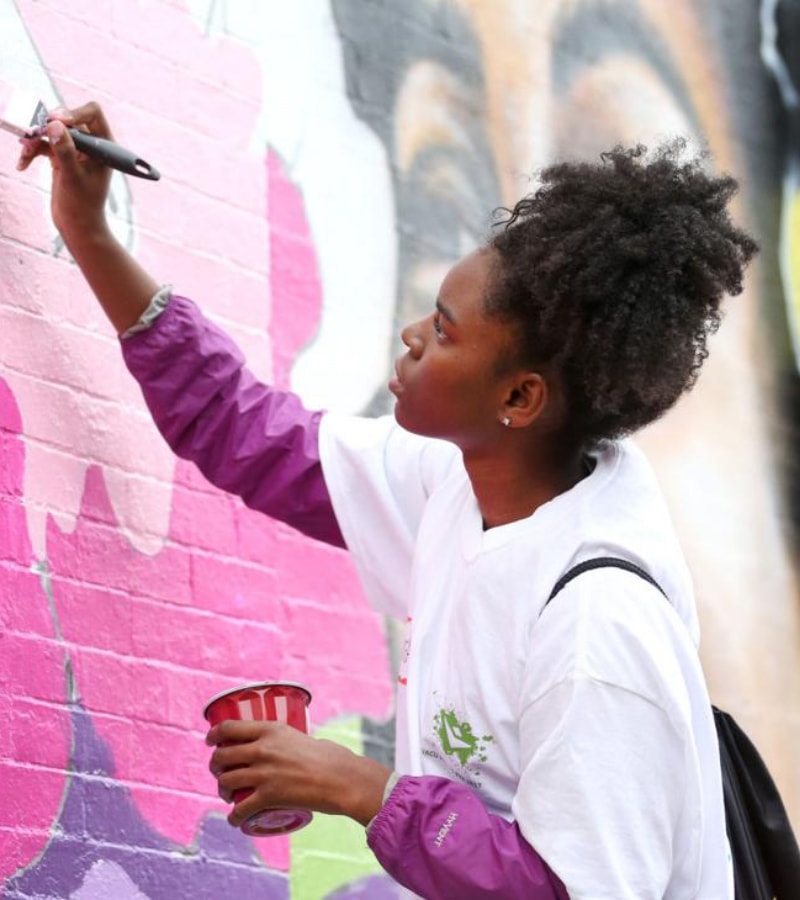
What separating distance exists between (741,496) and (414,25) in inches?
63.7

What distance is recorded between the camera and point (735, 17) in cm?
507

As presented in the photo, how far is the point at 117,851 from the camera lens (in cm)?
299

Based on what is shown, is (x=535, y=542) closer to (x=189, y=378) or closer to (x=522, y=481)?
(x=522, y=481)

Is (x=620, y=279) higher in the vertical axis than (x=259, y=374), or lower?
lower

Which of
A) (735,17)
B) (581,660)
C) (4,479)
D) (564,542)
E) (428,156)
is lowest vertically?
(581,660)

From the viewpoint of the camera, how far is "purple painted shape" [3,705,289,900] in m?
2.89

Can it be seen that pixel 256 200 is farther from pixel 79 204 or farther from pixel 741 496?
pixel 741 496

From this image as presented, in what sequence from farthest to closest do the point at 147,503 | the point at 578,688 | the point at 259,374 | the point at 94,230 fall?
the point at 259,374, the point at 147,503, the point at 94,230, the point at 578,688

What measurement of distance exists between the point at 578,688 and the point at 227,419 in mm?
892

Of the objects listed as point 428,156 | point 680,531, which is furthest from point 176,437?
point 680,531

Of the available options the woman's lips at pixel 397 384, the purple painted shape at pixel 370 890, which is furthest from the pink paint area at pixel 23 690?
the purple painted shape at pixel 370 890

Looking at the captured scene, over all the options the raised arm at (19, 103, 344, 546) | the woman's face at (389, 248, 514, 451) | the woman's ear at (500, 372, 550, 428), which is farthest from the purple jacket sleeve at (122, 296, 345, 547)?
the woman's ear at (500, 372, 550, 428)

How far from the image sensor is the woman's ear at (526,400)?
262 cm

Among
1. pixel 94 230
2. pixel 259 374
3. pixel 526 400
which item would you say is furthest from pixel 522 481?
pixel 259 374
